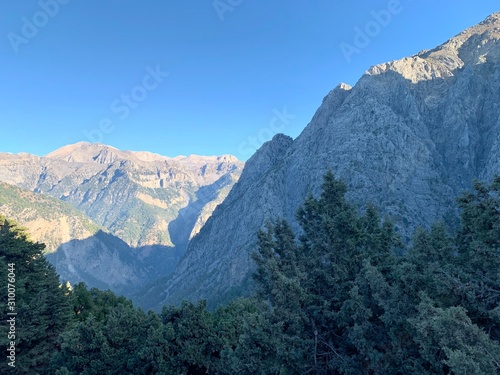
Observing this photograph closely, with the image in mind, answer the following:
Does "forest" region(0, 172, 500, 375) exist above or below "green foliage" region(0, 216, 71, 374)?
below

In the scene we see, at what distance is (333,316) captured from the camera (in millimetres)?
19828

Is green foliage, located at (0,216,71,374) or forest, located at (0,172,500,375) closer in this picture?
forest, located at (0,172,500,375)

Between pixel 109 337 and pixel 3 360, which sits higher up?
pixel 3 360

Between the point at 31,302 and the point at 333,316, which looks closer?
the point at 333,316

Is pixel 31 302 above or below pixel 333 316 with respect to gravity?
above

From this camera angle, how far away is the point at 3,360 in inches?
1174

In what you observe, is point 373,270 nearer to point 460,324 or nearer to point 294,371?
point 460,324

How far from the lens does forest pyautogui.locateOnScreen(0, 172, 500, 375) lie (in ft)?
46.5

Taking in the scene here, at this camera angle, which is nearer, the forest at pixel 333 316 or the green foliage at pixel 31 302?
the forest at pixel 333 316

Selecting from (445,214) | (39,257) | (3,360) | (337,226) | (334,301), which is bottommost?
(445,214)

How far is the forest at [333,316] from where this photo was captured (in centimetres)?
1418

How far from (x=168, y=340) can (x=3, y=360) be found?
57.9ft

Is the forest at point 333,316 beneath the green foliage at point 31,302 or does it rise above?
beneath

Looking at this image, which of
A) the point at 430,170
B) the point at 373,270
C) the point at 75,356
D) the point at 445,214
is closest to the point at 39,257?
the point at 75,356
